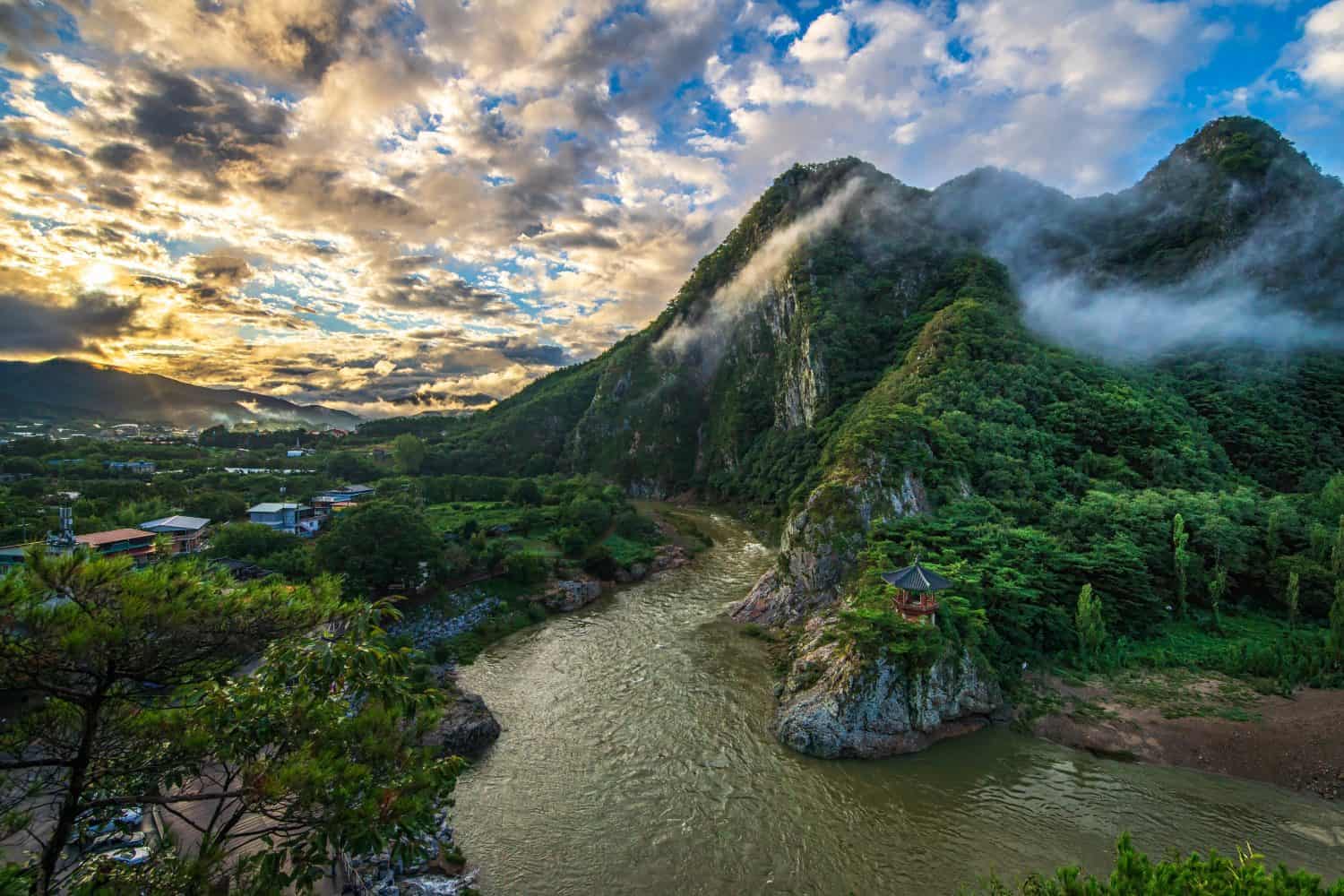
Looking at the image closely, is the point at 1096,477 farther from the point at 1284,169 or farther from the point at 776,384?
the point at 1284,169

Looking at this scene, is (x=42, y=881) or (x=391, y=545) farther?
(x=391, y=545)

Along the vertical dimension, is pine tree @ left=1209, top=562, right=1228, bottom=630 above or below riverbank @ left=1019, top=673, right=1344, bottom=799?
above

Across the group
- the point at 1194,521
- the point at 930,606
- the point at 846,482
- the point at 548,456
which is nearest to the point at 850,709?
the point at 930,606

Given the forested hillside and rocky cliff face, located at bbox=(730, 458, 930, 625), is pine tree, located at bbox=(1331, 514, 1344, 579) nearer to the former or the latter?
the forested hillside

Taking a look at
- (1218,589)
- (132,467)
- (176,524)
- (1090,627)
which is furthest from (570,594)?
(132,467)

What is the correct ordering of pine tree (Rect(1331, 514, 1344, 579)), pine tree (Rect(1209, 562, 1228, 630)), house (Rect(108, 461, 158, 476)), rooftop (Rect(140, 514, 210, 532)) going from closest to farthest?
pine tree (Rect(1331, 514, 1344, 579)) < pine tree (Rect(1209, 562, 1228, 630)) < rooftop (Rect(140, 514, 210, 532)) < house (Rect(108, 461, 158, 476))

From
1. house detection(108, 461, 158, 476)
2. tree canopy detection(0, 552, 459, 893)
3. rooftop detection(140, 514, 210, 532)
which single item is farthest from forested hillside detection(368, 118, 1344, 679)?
rooftop detection(140, 514, 210, 532)

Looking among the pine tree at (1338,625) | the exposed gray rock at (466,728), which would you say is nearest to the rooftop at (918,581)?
the pine tree at (1338,625)
